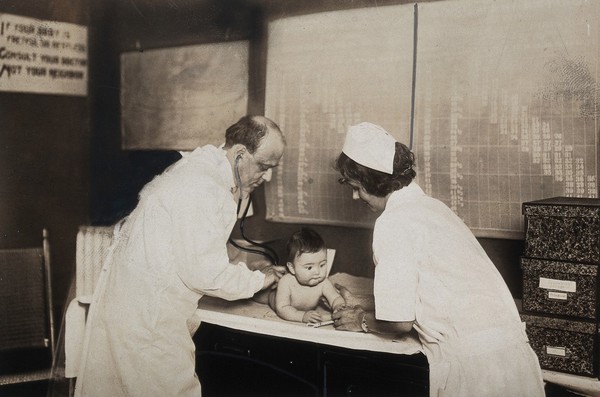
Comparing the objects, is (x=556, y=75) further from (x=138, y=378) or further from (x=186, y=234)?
(x=138, y=378)

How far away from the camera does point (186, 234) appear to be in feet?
6.00

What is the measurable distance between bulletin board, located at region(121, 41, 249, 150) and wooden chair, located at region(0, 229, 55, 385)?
63cm

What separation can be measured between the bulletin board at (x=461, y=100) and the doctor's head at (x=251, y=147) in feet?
1.25

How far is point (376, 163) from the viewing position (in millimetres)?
1672

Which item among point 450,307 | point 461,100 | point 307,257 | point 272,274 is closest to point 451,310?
point 450,307

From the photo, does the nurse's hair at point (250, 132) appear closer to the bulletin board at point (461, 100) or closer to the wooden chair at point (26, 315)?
the bulletin board at point (461, 100)

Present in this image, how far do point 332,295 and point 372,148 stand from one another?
0.58 meters

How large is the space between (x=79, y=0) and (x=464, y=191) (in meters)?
1.65

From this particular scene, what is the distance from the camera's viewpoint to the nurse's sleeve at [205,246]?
1816mm

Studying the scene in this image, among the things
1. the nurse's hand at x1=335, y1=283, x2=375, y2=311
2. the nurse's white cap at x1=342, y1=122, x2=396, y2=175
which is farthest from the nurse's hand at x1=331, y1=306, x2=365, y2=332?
the nurse's white cap at x1=342, y1=122, x2=396, y2=175

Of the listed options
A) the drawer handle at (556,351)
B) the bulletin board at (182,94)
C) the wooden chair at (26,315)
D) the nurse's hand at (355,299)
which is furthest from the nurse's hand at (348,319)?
the wooden chair at (26,315)

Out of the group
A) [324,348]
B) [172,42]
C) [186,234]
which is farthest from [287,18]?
[324,348]

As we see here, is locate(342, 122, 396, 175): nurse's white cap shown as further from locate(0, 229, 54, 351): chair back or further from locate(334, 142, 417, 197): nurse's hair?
locate(0, 229, 54, 351): chair back

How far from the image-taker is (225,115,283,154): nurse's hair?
2.00 metres
